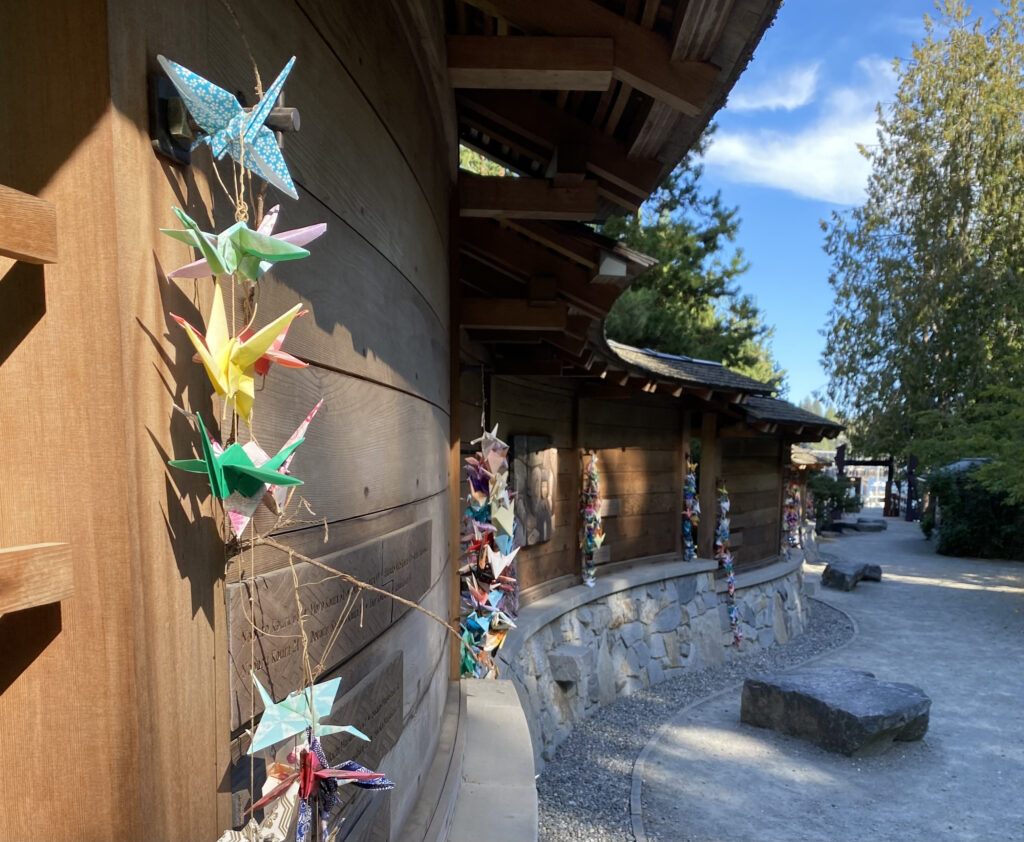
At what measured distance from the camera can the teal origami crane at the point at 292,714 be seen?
2.65 feet

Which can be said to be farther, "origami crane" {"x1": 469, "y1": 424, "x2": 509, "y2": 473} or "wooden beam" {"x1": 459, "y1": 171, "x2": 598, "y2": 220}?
"origami crane" {"x1": 469, "y1": 424, "x2": 509, "y2": 473}

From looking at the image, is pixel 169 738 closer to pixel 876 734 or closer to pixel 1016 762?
pixel 876 734

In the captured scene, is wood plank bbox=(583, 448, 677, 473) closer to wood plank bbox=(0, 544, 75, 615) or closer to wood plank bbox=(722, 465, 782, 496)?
wood plank bbox=(722, 465, 782, 496)

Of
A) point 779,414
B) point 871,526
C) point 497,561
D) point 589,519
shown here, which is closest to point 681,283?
point 779,414

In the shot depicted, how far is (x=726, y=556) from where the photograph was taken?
891cm

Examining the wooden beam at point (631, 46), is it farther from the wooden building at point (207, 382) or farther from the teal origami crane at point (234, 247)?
the teal origami crane at point (234, 247)

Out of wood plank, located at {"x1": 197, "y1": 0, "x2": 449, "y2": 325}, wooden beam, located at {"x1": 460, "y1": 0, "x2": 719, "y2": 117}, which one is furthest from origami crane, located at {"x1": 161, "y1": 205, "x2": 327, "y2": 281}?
wooden beam, located at {"x1": 460, "y1": 0, "x2": 719, "y2": 117}

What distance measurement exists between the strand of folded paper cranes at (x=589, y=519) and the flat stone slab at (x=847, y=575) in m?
8.35

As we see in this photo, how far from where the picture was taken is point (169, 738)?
2.36 ft

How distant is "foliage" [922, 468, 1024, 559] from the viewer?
17281 mm

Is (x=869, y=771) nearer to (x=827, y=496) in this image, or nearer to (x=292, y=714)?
(x=292, y=714)

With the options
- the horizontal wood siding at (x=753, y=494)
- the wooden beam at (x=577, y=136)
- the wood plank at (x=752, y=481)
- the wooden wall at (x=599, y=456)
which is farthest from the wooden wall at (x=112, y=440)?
the wood plank at (x=752, y=481)

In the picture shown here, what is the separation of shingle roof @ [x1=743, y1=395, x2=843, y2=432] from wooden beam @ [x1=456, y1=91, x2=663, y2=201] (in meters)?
6.79

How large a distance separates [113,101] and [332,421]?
0.61 metres
